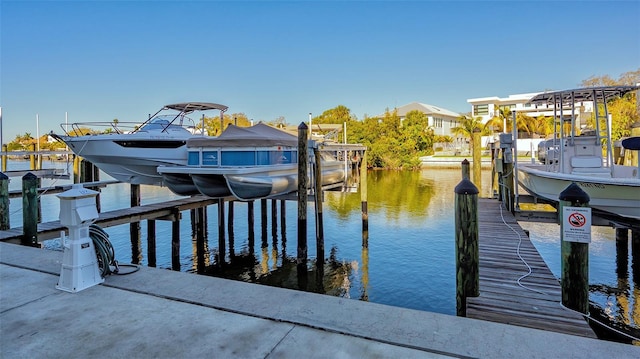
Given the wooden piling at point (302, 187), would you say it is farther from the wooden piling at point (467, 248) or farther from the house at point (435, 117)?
the house at point (435, 117)

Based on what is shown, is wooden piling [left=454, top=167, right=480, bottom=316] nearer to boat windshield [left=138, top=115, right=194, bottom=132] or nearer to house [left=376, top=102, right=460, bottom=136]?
boat windshield [left=138, top=115, right=194, bottom=132]

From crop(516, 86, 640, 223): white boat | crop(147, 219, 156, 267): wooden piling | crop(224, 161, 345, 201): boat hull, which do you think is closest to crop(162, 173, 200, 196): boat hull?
crop(147, 219, 156, 267): wooden piling

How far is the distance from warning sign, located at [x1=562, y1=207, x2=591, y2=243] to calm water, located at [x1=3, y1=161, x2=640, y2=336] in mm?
5232

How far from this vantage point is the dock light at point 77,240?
4.75m

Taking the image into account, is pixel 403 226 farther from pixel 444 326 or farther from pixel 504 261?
pixel 444 326

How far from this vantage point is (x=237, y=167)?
10.3 m

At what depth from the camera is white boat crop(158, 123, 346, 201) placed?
1031 cm

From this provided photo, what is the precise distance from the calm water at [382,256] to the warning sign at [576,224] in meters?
5.23

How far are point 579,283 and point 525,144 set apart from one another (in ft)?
175

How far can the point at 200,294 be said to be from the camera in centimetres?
459

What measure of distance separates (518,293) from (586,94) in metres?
6.50

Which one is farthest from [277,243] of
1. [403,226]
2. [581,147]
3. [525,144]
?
[525,144]

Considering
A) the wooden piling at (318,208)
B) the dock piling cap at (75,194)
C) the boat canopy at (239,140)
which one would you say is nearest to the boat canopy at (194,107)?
the boat canopy at (239,140)

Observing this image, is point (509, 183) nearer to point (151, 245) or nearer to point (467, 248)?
point (467, 248)
